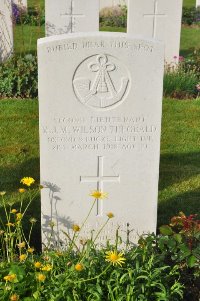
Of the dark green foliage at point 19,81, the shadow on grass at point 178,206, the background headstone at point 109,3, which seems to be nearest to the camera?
the shadow on grass at point 178,206

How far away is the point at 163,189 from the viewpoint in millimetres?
5496

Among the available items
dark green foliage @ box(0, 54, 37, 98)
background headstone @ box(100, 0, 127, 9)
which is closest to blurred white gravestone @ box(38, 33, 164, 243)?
dark green foliage @ box(0, 54, 37, 98)

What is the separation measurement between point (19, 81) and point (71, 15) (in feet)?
4.84

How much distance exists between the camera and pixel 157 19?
892 cm

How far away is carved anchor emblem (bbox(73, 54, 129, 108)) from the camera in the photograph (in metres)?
3.78

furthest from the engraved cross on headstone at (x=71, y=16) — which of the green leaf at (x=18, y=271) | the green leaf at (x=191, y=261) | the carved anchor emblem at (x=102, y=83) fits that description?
the green leaf at (x=18, y=271)

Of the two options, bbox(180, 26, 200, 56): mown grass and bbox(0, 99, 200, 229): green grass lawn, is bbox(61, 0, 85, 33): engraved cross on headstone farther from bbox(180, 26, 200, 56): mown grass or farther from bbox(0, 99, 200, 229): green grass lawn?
bbox(180, 26, 200, 56): mown grass

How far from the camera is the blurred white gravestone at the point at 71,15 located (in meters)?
8.40

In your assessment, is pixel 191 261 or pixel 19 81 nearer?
pixel 191 261

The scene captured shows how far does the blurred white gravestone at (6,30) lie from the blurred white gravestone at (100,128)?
5.08 m

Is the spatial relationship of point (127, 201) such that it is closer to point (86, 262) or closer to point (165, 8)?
point (86, 262)

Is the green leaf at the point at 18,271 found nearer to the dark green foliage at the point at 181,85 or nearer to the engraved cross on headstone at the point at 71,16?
the dark green foliage at the point at 181,85

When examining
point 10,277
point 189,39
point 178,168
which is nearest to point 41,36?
point 189,39

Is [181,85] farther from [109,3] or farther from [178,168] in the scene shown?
[109,3]
